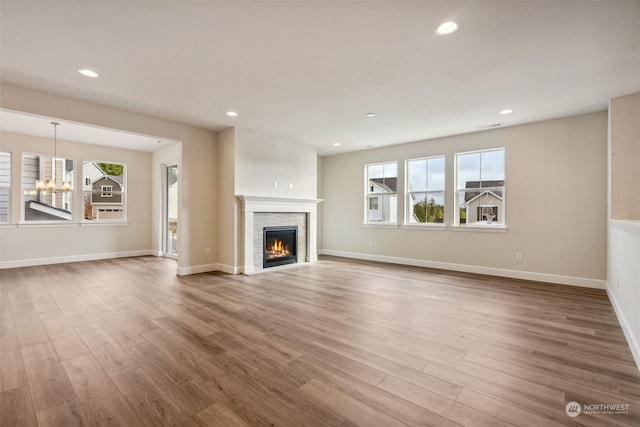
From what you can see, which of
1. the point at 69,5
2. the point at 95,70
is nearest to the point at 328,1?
the point at 69,5

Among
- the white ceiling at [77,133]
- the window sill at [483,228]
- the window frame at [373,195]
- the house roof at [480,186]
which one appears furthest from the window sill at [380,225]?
the white ceiling at [77,133]

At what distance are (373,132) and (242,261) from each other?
3.52 m

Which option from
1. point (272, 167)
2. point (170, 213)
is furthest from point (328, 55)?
point (170, 213)

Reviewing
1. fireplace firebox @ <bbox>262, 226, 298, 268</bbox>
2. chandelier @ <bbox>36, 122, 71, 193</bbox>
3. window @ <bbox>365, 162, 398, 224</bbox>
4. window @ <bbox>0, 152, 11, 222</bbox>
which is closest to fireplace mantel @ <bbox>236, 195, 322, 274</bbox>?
fireplace firebox @ <bbox>262, 226, 298, 268</bbox>

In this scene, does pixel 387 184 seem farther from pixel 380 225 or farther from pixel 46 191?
A: pixel 46 191

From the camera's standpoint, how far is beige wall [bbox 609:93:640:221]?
12.0 ft

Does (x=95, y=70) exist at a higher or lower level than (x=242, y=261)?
higher

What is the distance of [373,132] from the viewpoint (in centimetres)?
556

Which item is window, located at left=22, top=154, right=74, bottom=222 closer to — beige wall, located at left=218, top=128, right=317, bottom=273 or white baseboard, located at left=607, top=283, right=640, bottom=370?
beige wall, located at left=218, top=128, right=317, bottom=273

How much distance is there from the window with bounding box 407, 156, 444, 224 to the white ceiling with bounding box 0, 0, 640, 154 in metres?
1.77

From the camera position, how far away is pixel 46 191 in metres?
5.84

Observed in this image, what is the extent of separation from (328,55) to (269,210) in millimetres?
3505

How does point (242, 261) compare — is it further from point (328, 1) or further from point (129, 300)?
point (328, 1)

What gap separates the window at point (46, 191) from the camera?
5999 mm
